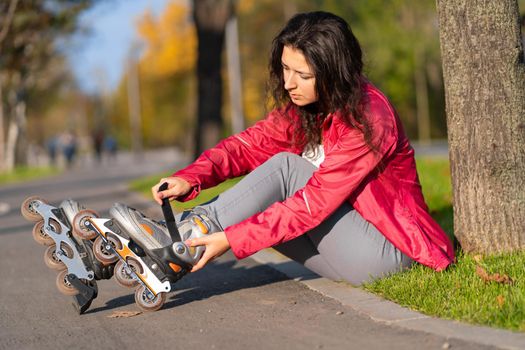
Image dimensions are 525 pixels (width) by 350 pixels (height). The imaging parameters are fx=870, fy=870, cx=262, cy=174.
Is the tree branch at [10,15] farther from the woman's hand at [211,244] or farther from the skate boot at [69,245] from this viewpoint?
the woman's hand at [211,244]

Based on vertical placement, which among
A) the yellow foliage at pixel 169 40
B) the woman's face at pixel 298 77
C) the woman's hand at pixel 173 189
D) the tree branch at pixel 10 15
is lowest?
the yellow foliage at pixel 169 40

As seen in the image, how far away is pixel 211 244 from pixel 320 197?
586 mm

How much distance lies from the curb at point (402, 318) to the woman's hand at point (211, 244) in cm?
72

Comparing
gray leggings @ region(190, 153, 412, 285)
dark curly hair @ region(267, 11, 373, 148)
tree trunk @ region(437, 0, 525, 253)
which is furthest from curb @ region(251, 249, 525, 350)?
tree trunk @ region(437, 0, 525, 253)

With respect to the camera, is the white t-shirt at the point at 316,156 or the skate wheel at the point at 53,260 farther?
the white t-shirt at the point at 316,156

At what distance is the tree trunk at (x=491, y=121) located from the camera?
16.5 feet

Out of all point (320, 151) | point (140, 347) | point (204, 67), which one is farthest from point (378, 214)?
point (204, 67)

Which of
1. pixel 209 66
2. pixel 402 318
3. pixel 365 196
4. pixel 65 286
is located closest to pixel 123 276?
pixel 65 286

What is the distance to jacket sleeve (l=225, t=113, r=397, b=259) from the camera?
430 centimetres

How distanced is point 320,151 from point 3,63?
2439 centimetres

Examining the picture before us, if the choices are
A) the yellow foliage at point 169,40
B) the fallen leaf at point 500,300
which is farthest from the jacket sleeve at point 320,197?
the yellow foliage at point 169,40

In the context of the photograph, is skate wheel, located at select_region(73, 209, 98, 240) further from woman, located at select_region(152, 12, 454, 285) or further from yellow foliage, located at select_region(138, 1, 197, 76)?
yellow foliage, located at select_region(138, 1, 197, 76)

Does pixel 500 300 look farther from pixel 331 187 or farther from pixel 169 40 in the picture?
pixel 169 40

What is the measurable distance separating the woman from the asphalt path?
0.34 metres
